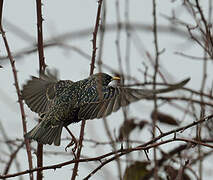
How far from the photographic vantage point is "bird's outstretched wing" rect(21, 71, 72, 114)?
3.95 meters

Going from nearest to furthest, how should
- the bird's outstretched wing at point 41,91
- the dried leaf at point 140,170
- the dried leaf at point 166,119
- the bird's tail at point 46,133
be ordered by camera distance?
the bird's tail at point 46,133 → the bird's outstretched wing at point 41,91 → the dried leaf at point 140,170 → the dried leaf at point 166,119

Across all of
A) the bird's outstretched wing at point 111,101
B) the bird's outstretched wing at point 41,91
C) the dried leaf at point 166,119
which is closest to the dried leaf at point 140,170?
the dried leaf at point 166,119

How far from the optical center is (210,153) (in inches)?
183

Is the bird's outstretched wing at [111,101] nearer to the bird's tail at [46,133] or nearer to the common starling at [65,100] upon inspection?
the common starling at [65,100]

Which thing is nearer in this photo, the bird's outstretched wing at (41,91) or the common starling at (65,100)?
the common starling at (65,100)

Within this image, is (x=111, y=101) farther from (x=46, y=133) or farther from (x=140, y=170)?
(x=140, y=170)

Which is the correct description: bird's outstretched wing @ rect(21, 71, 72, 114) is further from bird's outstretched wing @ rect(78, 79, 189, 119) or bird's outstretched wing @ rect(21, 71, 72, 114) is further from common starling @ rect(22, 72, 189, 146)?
bird's outstretched wing @ rect(78, 79, 189, 119)

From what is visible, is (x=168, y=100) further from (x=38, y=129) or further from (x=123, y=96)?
(x=38, y=129)

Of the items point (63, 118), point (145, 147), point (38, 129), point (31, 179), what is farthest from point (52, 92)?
point (145, 147)

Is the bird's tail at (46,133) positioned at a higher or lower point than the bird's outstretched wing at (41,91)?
lower

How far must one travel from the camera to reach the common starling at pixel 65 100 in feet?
11.9

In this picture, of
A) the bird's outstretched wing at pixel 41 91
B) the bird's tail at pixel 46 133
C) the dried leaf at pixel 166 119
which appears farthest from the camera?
the dried leaf at pixel 166 119

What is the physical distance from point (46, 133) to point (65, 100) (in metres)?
0.52

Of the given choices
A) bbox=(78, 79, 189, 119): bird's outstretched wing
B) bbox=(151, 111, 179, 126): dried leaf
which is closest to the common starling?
bbox=(78, 79, 189, 119): bird's outstretched wing
